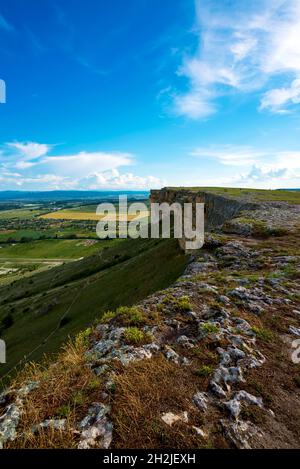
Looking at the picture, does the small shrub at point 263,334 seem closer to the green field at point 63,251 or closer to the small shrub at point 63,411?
the small shrub at point 63,411

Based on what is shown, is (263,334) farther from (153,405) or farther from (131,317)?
(153,405)

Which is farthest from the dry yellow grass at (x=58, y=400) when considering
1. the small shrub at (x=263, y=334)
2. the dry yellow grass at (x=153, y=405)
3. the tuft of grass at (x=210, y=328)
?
the small shrub at (x=263, y=334)

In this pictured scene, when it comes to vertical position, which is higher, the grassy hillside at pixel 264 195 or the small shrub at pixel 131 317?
the grassy hillside at pixel 264 195

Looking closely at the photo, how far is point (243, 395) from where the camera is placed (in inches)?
256

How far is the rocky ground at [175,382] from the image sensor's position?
541 centimetres

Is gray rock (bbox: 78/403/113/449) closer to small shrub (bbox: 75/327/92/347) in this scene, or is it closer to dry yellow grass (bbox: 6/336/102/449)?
dry yellow grass (bbox: 6/336/102/449)

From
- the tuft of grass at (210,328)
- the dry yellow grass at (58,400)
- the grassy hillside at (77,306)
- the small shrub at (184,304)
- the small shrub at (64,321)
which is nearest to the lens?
the dry yellow grass at (58,400)

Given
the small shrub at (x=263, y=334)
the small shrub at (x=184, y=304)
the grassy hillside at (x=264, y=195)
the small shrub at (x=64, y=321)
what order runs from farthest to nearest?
the grassy hillside at (x=264, y=195) < the small shrub at (x=64, y=321) < the small shrub at (x=184, y=304) < the small shrub at (x=263, y=334)

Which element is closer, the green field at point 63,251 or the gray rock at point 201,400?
the gray rock at point 201,400

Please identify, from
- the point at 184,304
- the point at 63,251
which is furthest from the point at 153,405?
the point at 63,251

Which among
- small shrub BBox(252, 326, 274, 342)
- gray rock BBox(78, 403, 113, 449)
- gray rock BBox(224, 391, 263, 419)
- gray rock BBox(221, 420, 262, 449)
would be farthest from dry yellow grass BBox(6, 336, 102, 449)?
small shrub BBox(252, 326, 274, 342)

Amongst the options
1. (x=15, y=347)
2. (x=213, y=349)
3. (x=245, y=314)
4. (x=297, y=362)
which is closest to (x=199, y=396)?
(x=213, y=349)

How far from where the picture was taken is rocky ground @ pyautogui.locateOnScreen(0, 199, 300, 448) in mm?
5406
